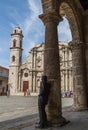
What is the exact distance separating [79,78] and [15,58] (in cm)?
3515

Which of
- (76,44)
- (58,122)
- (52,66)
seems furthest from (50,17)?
(76,44)

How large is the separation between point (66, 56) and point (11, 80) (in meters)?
11.9

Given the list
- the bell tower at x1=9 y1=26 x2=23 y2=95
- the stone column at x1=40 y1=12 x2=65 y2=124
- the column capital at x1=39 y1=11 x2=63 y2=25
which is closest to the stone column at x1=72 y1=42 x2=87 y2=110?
the stone column at x1=40 y1=12 x2=65 y2=124

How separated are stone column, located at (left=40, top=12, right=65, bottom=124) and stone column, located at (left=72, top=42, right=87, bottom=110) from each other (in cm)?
287

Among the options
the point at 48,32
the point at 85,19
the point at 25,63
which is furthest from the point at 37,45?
the point at 48,32

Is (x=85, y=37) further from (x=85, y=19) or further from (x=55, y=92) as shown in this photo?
(x=55, y=92)

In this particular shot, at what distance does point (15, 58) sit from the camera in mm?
42656

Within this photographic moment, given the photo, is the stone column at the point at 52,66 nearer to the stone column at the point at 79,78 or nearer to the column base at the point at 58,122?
the column base at the point at 58,122

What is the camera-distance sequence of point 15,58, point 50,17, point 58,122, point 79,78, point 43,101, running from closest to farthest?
point 43,101 → point 58,122 → point 50,17 → point 79,78 → point 15,58

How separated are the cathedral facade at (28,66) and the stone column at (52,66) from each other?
113ft

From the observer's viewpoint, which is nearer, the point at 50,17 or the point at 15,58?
the point at 50,17

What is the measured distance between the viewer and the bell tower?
138 ft

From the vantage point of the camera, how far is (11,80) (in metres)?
42.2

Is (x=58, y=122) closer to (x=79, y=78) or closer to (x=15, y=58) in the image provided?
(x=79, y=78)
